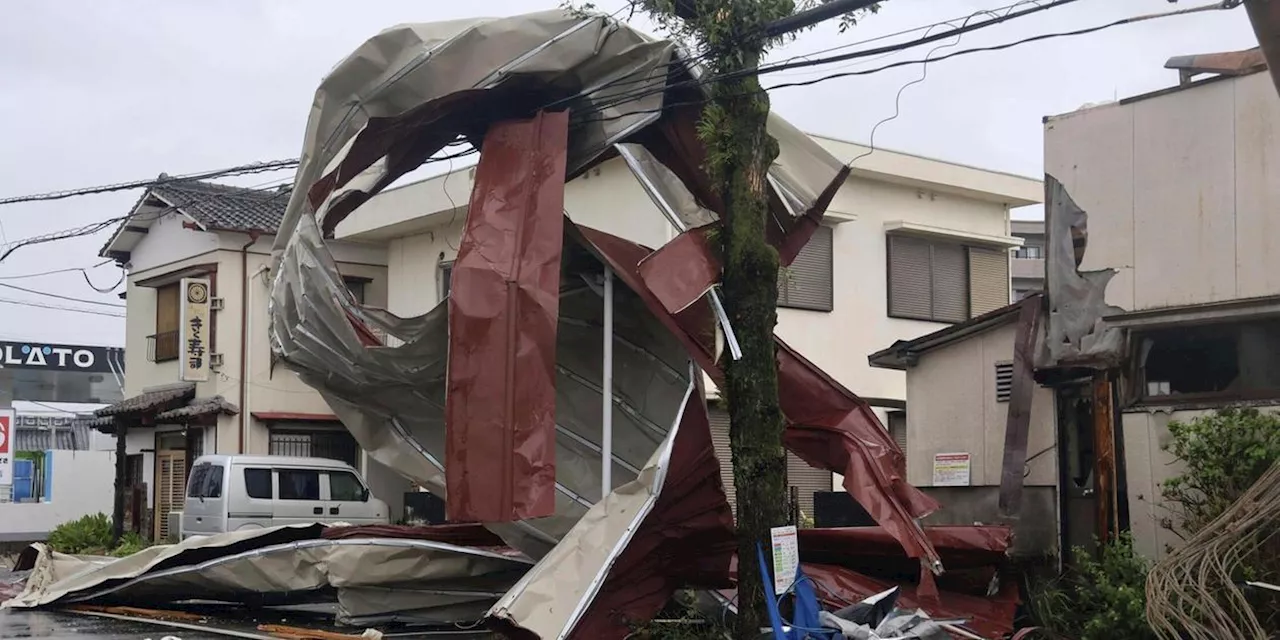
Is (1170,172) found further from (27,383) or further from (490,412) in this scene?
(27,383)

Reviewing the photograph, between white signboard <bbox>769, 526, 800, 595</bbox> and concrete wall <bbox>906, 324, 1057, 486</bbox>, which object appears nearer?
white signboard <bbox>769, 526, 800, 595</bbox>

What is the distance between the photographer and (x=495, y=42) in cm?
984

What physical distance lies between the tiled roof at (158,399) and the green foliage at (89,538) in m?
2.24

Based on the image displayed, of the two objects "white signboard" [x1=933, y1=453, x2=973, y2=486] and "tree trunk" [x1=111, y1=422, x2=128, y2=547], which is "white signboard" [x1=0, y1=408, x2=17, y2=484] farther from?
"white signboard" [x1=933, y1=453, x2=973, y2=486]

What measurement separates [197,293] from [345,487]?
19.2 feet

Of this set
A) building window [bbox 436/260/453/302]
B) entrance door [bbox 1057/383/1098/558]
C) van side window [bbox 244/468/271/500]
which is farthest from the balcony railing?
entrance door [bbox 1057/383/1098/558]

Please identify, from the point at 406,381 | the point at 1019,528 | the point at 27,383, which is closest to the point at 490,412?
the point at 406,381

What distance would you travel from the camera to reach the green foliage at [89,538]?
24703 mm

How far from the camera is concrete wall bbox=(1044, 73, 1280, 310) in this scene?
31.9 ft

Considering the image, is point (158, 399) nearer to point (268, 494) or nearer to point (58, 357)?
point (268, 494)

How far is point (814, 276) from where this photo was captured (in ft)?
64.4

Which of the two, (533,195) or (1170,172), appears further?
(1170,172)

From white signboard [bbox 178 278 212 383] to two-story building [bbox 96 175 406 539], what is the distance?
0.09 feet

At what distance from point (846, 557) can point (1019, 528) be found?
→ 1.72 m
